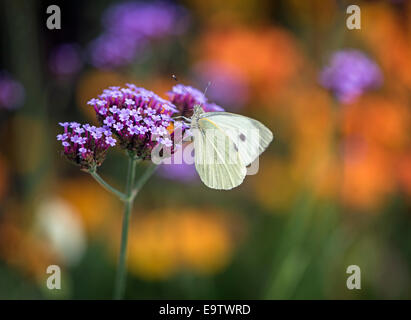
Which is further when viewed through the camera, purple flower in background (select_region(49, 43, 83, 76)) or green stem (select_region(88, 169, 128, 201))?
purple flower in background (select_region(49, 43, 83, 76))

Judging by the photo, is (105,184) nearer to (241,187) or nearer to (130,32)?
(130,32)

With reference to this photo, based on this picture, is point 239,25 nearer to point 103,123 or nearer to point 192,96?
point 192,96

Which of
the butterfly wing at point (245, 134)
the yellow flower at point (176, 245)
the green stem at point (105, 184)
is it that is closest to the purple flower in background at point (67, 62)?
the yellow flower at point (176, 245)

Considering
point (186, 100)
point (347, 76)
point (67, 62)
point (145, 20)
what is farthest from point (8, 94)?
point (347, 76)

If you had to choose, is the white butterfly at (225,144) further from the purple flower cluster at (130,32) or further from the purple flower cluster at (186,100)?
the purple flower cluster at (130,32)

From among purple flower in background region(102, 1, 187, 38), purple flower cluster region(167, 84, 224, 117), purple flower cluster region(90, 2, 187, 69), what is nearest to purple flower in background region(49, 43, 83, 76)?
purple flower cluster region(90, 2, 187, 69)

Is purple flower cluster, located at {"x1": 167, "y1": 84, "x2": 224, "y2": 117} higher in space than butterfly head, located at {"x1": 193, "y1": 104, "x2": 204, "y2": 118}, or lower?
higher

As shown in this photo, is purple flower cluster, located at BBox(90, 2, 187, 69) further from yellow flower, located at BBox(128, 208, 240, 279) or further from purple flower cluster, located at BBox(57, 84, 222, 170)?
purple flower cluster, located at BBox(57, 84, 222, 170)
